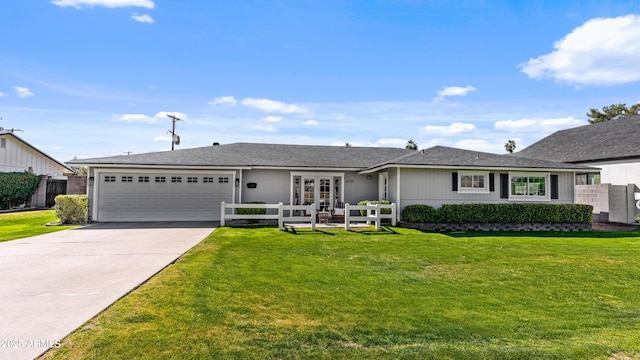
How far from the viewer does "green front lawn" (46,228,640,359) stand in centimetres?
316

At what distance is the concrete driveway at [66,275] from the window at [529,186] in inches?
495

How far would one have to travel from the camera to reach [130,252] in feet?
25.7

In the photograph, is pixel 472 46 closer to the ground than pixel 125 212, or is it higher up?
higher up

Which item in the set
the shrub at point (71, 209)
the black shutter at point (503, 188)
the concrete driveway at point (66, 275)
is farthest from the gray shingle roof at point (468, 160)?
the shrub at point (71, 209)

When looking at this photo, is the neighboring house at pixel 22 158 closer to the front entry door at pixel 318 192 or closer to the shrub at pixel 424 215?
the front entry door at pixel 318 192

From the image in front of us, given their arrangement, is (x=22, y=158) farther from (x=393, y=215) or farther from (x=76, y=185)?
(x=393, y=215)

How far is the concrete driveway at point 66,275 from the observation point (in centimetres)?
348

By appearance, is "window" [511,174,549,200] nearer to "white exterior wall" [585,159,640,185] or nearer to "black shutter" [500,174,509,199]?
"black shutter" [500,174,509,199]

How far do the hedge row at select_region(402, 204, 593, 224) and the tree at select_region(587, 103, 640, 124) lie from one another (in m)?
32.2

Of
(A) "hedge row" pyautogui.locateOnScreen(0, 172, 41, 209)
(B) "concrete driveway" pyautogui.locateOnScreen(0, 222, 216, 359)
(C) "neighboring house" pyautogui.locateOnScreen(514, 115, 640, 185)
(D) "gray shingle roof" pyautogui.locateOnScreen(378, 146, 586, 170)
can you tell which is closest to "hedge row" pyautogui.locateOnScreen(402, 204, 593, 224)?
(D) "gray shingle roof" pyautogui.locateOnScreen(378, 146, 586, 170)

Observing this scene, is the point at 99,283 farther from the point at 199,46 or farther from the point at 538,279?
the point at 199,46

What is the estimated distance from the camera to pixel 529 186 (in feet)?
46.2

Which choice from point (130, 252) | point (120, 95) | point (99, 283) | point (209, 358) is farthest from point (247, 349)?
point (120, 95)

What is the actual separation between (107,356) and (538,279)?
648 centimetres
